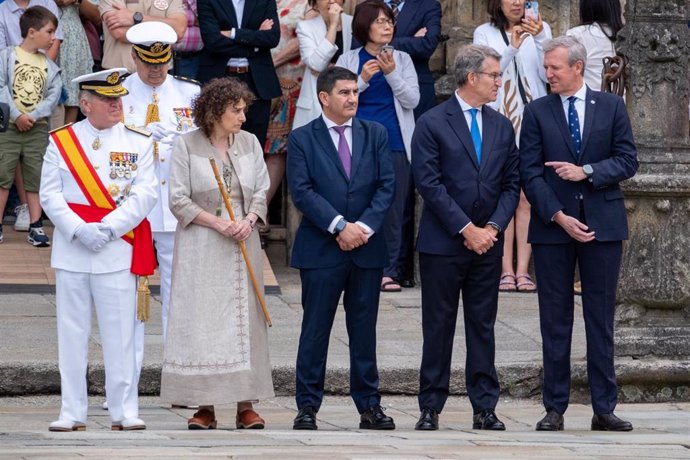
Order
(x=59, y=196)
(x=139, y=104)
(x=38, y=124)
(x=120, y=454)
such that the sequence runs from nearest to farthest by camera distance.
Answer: (x=120, y=454)
(x=59, y=196)
(x=139, y=104)
(x=38, y=124)

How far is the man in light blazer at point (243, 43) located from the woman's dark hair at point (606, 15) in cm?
226

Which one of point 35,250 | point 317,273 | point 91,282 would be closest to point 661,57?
point 317,273

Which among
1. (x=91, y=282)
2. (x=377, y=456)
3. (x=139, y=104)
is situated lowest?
(x=377, y=456)

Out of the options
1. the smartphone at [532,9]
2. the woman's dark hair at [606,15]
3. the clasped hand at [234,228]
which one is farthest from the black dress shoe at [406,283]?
the clasped hand at [234,228]

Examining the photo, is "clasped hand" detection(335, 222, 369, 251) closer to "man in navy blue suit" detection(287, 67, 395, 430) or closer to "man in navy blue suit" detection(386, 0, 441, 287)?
"man in navy blue suit" detection(287, 67, 395, 430)

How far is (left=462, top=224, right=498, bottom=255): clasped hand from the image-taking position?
9.32 metres

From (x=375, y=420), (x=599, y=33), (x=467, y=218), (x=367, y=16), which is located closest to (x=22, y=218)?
(x=367, y=16)

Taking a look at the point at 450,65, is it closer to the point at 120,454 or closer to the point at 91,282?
the point at 91,282

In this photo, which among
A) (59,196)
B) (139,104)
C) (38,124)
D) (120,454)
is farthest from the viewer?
(38,124)

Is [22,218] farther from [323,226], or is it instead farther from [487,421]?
[487,421]

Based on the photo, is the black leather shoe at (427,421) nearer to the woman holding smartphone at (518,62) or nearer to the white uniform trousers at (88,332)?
the white uniform trousers at (88,332)

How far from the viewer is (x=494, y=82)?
955cm

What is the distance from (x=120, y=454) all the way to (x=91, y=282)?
1.58 metres

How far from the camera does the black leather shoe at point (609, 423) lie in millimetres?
9484
